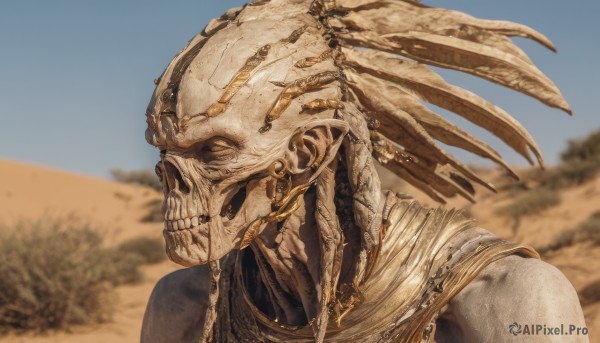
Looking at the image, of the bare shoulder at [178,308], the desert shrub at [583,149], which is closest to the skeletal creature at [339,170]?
the bare shoulder at [178,308]

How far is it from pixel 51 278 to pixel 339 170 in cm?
1181

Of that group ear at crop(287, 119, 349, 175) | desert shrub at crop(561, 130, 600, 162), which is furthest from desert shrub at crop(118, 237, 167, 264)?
ear at crop(287, 119, 349, 175)

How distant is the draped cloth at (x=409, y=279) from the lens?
251 cm

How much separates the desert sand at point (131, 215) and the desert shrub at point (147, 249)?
0.34 metres

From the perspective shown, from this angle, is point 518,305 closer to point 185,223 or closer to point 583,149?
point 185,223

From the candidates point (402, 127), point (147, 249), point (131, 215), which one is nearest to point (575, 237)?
point (147, 249)

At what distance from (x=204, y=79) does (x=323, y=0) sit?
581 mm

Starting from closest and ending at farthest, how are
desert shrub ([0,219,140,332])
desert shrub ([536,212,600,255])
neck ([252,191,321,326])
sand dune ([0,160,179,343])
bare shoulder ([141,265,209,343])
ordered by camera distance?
neck ([252,191,321,326]) < bare shoulder ([141,265,209,343]) < desert shrub ([0,219,140,332]) < sand dune ([0,160,179,343]) < desert shrub ([536,212,600,255])

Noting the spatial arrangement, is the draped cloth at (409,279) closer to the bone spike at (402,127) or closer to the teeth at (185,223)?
the bone spike at (402,127)

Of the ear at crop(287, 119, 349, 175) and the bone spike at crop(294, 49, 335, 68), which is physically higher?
the bone spike at crop(294, 49, 335, 68)

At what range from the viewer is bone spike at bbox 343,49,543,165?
2.74 m

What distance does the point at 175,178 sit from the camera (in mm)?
2430

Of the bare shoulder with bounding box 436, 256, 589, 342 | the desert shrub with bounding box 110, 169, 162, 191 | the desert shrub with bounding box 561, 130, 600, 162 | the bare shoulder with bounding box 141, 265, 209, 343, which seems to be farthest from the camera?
the desert shrub with bounding box 110, 169, 162, 191

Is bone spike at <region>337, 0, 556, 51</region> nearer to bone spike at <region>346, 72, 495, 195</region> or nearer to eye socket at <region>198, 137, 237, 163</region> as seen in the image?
bone spike at <region>346, 72, 495, 195</region>
